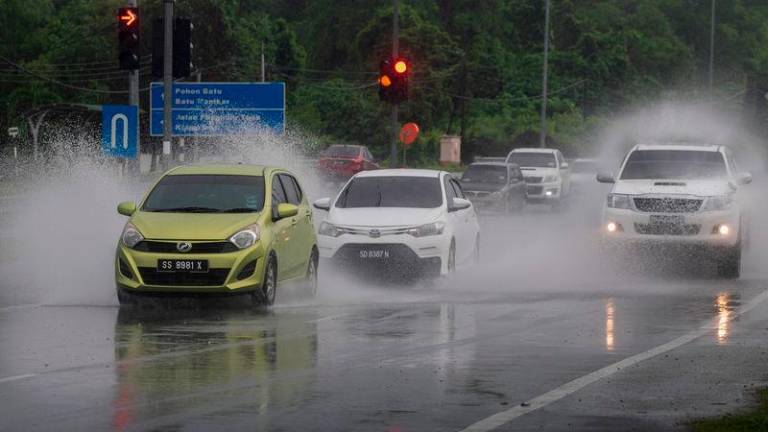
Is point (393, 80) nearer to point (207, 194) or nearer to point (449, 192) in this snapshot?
point (449, 192)

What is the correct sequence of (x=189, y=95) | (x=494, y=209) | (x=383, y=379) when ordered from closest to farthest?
(x=383, y=379)
(x=189, y=95)
(x=494, y=209)

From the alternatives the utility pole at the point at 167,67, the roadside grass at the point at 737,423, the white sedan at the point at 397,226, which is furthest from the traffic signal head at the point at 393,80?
the roadside grass at the point at 737,423

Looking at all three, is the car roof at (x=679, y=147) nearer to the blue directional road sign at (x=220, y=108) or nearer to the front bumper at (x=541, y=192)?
the blue directional road sign at (x=220, y=108)

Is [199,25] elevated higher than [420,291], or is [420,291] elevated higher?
[199,25]

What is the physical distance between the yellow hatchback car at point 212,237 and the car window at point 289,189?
0.19 metres

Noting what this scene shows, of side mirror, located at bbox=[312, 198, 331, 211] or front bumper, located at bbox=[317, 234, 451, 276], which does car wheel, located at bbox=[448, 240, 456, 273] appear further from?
side mirror, located at bbox=[312, 198, 331, 211]

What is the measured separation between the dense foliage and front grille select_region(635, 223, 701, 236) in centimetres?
6149

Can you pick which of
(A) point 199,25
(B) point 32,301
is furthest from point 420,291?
(A) point 199,25

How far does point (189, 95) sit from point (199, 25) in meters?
51.0

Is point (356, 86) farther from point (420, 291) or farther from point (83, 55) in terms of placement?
point (420, 291)

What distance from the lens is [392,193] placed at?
76.6 feet

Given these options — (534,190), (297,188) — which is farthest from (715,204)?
(534,190)

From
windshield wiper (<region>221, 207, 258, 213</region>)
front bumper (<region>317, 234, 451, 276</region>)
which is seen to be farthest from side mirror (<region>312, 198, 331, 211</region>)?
windshield wiper (<region>221, 207, 258, 213</region>)

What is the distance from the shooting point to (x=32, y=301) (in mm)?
19578
